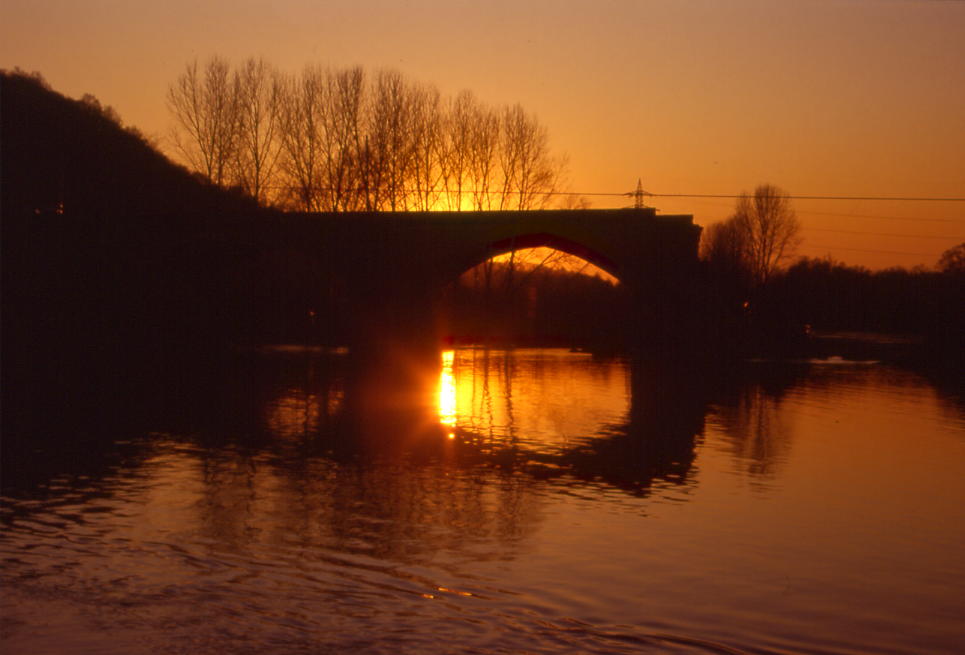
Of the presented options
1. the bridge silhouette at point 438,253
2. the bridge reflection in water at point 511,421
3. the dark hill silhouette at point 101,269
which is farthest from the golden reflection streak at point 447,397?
the bridge silhouette at point 438,253

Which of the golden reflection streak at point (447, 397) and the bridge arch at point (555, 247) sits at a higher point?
the bridge arch at point (555, 247)

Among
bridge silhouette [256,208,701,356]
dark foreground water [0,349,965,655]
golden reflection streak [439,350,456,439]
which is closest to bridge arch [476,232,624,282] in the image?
bridge silhouette [256,208,701,356]

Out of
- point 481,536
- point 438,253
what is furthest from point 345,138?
point 481,536

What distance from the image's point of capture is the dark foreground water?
6.54 meters

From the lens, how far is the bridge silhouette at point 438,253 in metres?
48.7

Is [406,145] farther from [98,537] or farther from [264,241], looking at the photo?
[98,537]

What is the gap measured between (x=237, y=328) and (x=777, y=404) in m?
27.1

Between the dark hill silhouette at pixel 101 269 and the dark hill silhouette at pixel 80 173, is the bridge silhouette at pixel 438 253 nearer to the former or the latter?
the dark hill silhouette at pixel 101 269

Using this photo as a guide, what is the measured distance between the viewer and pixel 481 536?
9133 millimetres

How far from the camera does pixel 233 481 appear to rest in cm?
1148

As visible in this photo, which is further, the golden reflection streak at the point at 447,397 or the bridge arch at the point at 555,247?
the bridge arch at the point at 555,247

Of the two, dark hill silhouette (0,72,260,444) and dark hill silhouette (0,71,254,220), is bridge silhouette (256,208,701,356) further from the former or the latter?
dark hill silhouette (0,71,254,220)

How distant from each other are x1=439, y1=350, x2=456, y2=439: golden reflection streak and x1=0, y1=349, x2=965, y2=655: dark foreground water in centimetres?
20

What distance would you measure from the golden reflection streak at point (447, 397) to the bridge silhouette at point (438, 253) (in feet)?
46.5
